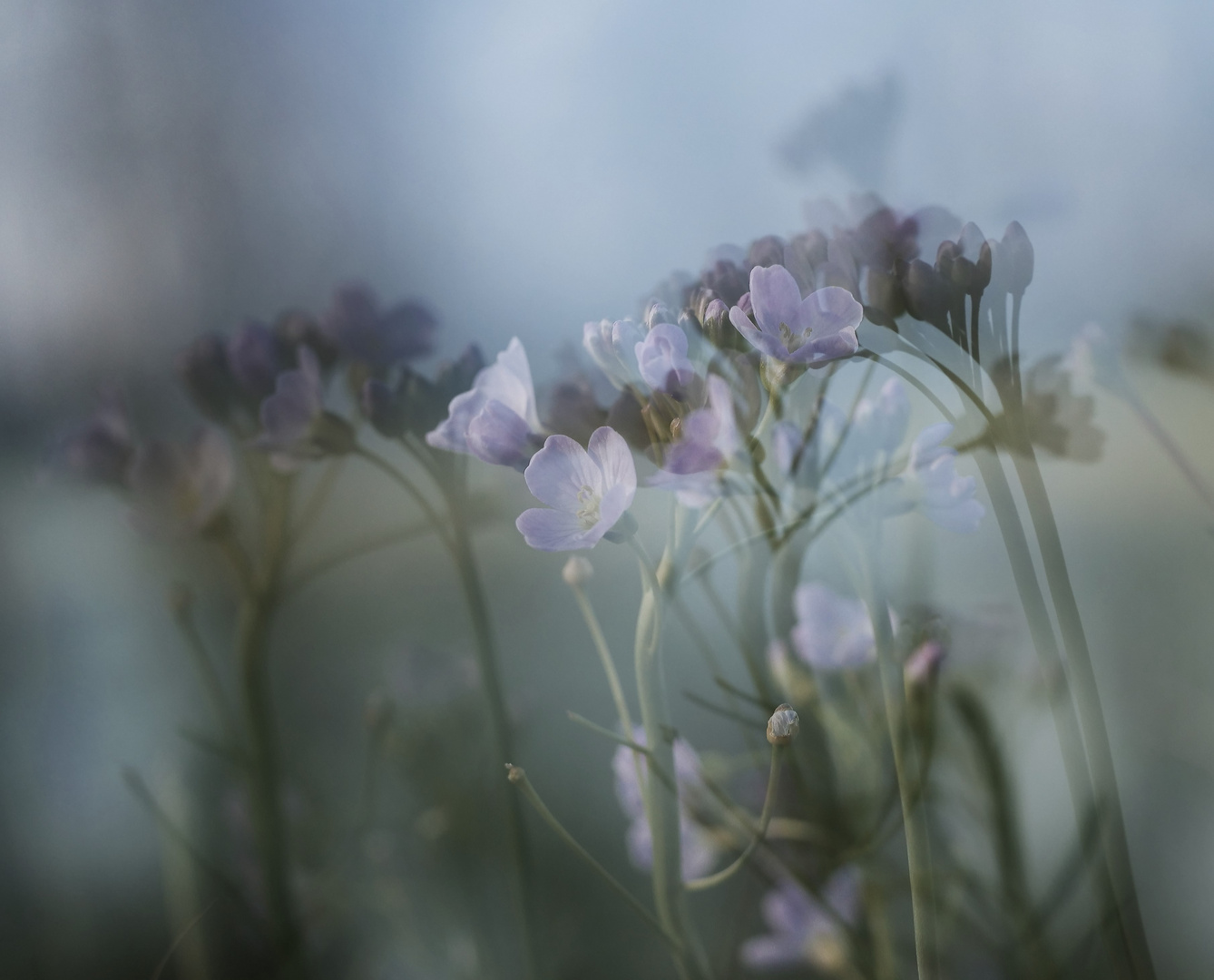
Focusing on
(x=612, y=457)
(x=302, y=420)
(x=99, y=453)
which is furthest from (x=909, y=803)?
(x=99, y=453)

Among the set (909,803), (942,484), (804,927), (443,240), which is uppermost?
(443,240)

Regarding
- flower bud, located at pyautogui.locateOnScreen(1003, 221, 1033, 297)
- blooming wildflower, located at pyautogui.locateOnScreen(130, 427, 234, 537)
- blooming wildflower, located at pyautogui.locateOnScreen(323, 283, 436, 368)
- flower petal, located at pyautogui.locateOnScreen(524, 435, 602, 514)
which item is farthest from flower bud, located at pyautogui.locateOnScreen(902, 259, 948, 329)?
blooming wildflower, located at pyautogui.locateOnScreen(130, 427, 234, 537)

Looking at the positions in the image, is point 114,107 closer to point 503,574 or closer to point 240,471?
point 240,471

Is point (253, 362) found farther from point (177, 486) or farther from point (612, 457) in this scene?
point (612, 457)

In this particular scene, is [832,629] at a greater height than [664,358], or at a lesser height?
lesser

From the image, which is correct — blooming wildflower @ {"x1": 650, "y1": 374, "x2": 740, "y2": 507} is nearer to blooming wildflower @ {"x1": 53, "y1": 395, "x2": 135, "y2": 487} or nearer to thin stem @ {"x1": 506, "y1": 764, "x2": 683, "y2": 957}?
thin stem @ {"x1": 506, "y1": 764, "x2": 683, "y2": 957}

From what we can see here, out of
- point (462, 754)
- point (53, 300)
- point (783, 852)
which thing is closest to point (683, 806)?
point (783, 852)
